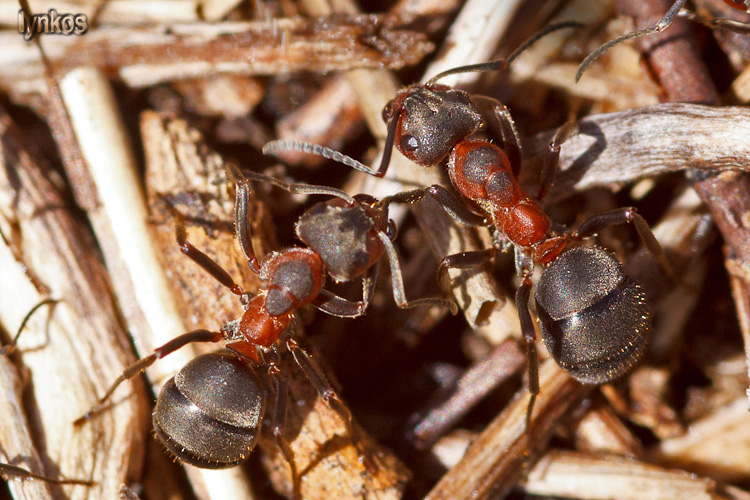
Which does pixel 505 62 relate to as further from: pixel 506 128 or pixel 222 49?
pixel 222 49

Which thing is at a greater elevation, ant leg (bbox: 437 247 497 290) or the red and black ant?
the red and black ant

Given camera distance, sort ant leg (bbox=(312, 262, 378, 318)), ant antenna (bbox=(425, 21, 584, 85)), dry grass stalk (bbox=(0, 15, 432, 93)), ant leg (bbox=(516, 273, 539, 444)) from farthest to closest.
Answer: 1. dry grass stalk (bbox=(0, 15, 432, 93))
2. ant antenna (bbox=(425, 21, 584, 85))
3. ant leg (bbox=(312, 262, 378, 318))
4. ant leg (bbox=(516, 273, 539, 444))

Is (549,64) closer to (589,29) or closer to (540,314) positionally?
(589,29)

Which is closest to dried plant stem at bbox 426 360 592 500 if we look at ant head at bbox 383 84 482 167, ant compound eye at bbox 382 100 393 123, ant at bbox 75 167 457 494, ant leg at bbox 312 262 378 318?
ant at bbox 75 167 457 494

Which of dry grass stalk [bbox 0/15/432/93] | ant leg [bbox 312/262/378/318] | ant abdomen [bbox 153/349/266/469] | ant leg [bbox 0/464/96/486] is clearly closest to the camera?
ant abdomen [bbox 153/349/266/469]

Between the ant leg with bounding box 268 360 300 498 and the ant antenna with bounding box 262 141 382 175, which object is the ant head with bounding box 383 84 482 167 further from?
the ant leg with bounding box 268 360 300 498

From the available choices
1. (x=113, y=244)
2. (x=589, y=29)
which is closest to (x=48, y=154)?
(x=113, y=244)

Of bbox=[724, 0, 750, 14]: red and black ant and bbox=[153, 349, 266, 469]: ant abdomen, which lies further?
bbox=[724, 0, 750, 14]: red and black ant
